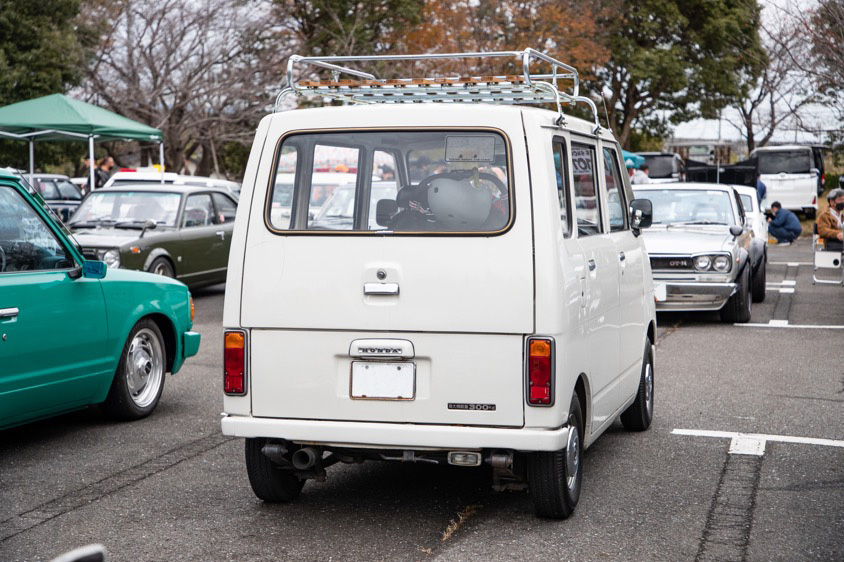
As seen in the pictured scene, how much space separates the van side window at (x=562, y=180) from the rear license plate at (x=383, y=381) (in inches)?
38.4

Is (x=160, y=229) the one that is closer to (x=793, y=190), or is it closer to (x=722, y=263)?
(x=722, y=263)

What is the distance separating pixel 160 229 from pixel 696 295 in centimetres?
679

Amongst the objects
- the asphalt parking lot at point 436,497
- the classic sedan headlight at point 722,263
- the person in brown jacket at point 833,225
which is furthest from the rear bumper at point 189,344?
the person in brown jacket at point 833,225

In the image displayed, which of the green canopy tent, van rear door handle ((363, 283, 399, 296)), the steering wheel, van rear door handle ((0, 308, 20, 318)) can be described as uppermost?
the green canopy tent

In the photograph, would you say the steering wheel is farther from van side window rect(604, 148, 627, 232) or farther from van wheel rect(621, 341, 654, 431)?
van wheel rect(621, 341, 654, 431)

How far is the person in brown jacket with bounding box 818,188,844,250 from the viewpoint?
47.7 ft

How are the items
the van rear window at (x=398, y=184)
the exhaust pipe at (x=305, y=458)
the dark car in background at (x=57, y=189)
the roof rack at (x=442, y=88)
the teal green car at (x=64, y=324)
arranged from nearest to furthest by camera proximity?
the van rear window at (x=398, y=184) → the exhaust pipe at (x=305, y=458) → the roof rack at (x=442, y=88) → the teal green car at (x=64, y=324) → the dark car in background at (x=57, y=189)

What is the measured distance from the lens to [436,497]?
565 cm

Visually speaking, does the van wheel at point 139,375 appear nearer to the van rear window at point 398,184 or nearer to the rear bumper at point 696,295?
the van rear window at point 398,184

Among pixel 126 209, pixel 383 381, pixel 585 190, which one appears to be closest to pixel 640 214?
pixel 585 190

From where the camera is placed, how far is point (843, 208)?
49.1 feet

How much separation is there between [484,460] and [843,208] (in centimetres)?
1156

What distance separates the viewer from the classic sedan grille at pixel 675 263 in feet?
41.8

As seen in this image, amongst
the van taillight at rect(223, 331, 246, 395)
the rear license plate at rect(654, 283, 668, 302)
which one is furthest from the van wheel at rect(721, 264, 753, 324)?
the van taillight at rect(223, 331, 246, 395)
